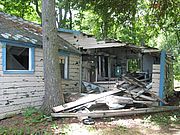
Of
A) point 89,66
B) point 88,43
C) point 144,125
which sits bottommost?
point 144,125

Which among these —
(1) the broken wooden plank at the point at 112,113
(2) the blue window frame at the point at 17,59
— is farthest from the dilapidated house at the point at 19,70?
(1) the broken wooden plank at the point at 112,113

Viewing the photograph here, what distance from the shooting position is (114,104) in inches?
340

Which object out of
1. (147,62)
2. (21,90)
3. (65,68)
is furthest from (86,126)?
(147,62)

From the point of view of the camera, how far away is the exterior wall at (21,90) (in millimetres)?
8344

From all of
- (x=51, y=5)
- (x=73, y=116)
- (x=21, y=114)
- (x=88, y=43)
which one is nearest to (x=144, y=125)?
(x=73, y=116)

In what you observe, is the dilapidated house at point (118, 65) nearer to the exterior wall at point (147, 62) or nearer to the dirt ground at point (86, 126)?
the exterior wall at point (147, 62)

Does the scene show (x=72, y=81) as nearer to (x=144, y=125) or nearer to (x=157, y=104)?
(x=157, y=104)

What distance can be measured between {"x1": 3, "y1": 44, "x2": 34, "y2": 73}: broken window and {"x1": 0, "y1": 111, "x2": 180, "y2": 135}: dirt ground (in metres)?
1.95

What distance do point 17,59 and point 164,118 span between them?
20.4 feet

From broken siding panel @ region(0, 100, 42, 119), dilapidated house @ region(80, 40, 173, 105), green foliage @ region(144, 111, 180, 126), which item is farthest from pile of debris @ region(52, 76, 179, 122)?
broken siding panel @ region(0, 100, 42, 119)

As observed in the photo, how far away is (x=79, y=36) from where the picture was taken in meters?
12.9

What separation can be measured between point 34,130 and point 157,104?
572cm

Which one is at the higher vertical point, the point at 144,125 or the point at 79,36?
the point at 79,36

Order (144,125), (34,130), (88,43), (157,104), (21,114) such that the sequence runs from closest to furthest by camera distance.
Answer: (34,130) → (144,125) → (21,114) → (157,104) → (88,43)
